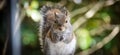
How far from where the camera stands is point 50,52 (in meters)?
1.22

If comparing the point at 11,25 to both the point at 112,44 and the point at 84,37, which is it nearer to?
the point at 84,37

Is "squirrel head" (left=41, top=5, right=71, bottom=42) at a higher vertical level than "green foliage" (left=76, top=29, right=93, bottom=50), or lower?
higher

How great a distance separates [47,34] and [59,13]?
130 millimetres

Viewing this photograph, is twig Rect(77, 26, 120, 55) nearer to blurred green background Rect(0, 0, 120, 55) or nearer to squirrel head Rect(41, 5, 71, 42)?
blurred green background Rect(0, 0, 120, 55)

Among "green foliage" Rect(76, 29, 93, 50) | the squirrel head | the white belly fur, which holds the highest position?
the squirrel head

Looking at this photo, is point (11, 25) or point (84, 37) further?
point (11, 25)

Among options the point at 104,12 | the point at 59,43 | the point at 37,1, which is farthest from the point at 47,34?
the point at 104,12

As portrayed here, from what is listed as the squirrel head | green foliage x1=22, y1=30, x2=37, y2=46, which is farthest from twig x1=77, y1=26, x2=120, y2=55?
green foliage x1=22, y1=30, x2=37, y2=46

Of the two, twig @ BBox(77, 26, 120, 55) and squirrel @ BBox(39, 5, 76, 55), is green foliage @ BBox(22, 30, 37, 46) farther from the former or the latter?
twig @ BBox(77, 26, 120, 55)

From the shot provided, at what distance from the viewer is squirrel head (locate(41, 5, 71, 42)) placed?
46.9 inches

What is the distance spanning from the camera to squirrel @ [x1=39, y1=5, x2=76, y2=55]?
3.92ft

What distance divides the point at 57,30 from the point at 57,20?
5cm

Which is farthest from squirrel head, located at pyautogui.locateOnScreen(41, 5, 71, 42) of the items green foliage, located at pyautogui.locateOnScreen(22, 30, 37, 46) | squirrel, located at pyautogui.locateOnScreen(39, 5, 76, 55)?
green foliage, located at pyautogui.locateOnScreen(22, 30, 37, 46)

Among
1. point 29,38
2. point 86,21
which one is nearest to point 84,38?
point 86,21
